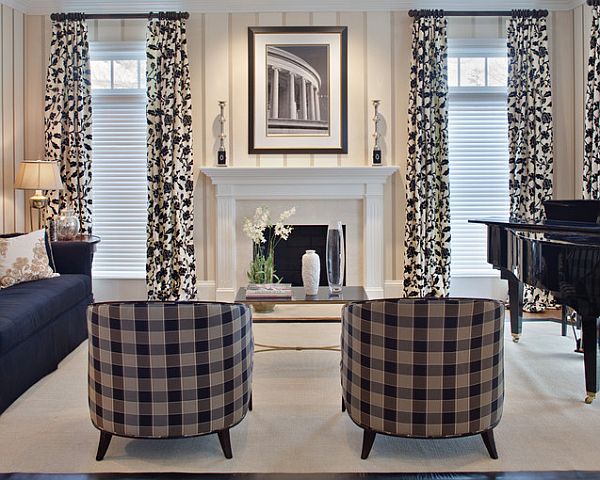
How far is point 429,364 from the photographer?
2678 mm

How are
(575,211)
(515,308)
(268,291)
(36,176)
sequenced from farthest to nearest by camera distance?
(36,176) → (515,308) → (575,211) → (268,291)

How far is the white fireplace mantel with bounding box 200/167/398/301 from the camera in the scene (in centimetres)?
634

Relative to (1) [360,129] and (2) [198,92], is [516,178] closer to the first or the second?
(1) [360,129]

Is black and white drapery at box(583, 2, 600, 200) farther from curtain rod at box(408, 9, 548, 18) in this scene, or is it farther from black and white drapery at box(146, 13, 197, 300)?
black and white drapery at box(146, 13, 197, 300)

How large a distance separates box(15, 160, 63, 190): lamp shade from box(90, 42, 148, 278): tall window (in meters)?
0.79

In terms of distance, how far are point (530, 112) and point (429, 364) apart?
4.37 meters

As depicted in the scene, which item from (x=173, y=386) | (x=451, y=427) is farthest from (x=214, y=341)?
(x=451, y=427)

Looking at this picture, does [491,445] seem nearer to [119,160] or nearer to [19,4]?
[119,160]

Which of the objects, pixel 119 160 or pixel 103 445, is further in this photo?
pixel 119 160

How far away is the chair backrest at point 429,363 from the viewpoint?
2.65 m

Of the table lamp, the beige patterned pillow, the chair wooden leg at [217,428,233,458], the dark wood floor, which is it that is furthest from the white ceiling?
the dark wood floor

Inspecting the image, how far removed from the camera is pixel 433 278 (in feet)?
20.9

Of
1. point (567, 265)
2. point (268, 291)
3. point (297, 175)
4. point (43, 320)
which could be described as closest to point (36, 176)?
point (43, 320)

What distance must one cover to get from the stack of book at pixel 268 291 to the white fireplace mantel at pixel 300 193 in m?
1.98
